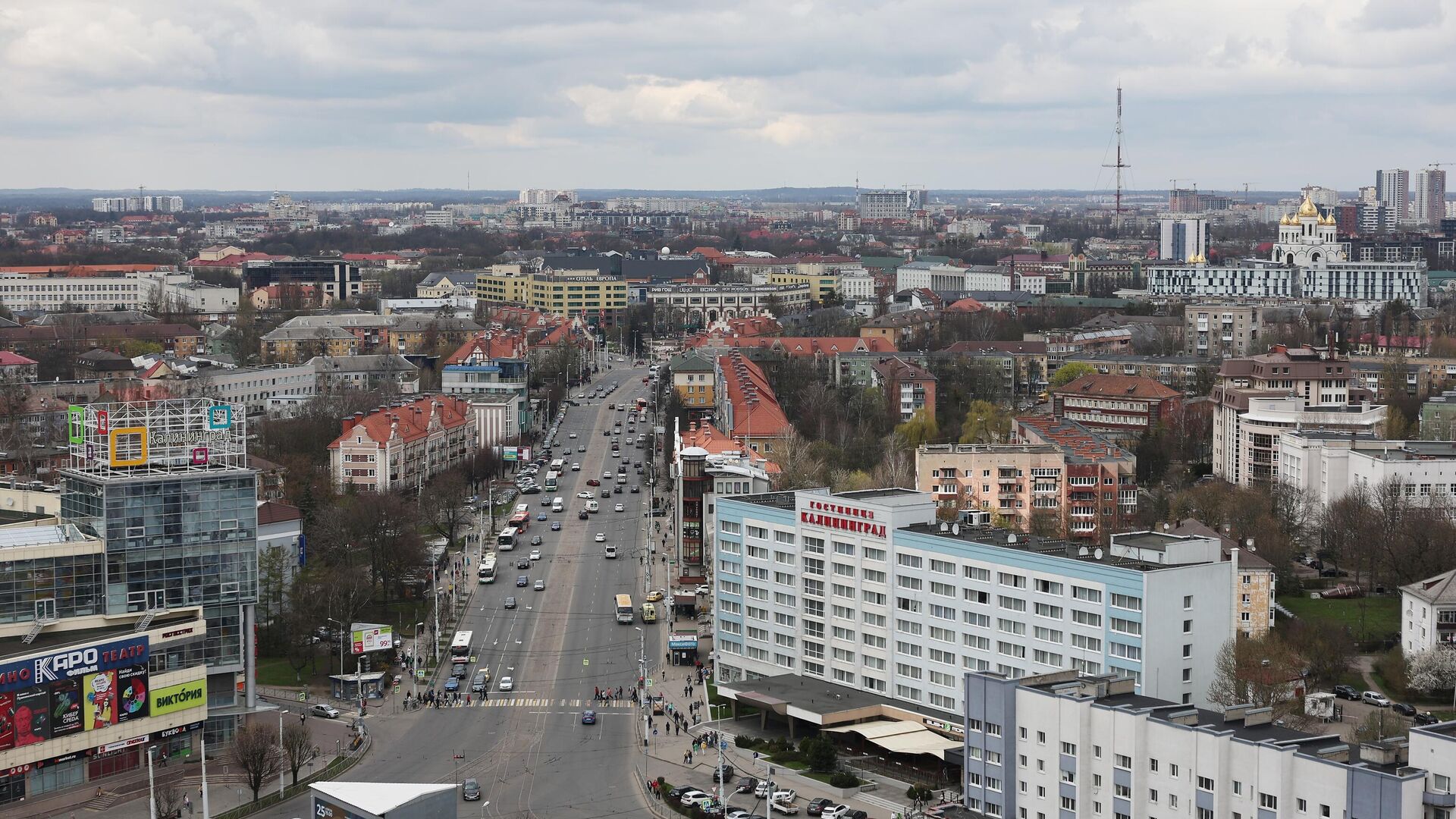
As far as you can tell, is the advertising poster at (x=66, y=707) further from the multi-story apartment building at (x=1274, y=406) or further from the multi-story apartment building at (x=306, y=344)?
the multi-story apartment building at (x=306, y=344)

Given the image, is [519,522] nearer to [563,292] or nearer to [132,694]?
[132,694]

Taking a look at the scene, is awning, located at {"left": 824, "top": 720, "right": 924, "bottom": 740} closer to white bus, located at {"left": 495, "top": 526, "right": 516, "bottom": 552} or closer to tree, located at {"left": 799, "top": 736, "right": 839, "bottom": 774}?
tree, located at {"left": 799, "top": 736, "right": 839, "bottom": 774}

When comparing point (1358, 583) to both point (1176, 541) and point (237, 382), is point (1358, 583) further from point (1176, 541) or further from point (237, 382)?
point (237, 382)

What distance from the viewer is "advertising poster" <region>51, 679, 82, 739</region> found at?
125 ft

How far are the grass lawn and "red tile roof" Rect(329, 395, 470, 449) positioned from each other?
3266 cm

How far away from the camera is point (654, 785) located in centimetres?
3859

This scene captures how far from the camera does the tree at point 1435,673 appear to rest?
44562 millimetres

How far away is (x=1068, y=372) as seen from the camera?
95250 mm

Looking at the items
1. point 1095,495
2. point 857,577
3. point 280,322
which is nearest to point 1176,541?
point 857,577

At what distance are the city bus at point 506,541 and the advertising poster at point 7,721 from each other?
26.5 meters

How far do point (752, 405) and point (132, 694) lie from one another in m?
38.8

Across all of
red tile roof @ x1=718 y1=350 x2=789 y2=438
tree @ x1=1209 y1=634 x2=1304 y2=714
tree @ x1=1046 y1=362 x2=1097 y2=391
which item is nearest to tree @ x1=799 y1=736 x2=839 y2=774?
tree @ x1=1209 y1=634 x2=1304 y2=714

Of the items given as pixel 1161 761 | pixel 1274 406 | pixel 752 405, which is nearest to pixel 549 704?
pixel 1161 761

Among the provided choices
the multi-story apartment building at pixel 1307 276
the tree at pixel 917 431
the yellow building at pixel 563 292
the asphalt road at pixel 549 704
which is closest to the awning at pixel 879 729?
the asphalt road at pixel 549 704
